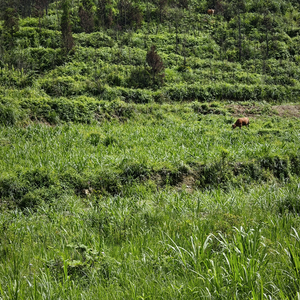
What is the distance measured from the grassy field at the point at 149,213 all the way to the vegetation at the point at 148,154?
29 mm

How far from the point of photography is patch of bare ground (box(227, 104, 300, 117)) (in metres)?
15.7

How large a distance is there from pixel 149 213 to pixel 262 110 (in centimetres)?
1392

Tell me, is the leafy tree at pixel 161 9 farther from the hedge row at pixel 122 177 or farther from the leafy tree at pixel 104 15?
the hedge row at pixel 122 177

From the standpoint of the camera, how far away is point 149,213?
4.36m

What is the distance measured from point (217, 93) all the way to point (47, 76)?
11.3m

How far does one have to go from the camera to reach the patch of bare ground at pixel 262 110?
51.4 ft

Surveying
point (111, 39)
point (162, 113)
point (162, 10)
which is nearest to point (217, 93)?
point (162, 113)

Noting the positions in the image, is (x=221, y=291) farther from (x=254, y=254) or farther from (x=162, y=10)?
(x=162, y=10)

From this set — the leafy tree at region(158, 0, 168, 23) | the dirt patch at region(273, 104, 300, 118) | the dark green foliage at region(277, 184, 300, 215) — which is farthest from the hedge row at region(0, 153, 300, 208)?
the leafy tree at region(158, 0, 168, 23)

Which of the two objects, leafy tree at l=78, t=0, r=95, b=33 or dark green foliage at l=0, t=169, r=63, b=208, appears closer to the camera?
dark green foliage at l=0, t=169, r=63, b=208

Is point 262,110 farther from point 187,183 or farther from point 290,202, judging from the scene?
point 290,202

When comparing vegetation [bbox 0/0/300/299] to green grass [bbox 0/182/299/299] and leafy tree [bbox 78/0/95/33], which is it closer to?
green grass [bbox 0/182/299/299]

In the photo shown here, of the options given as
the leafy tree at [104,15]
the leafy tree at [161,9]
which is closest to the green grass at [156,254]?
the leafy tree at [104,15]

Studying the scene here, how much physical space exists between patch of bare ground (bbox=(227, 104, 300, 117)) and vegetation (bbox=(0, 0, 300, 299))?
13cm
